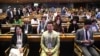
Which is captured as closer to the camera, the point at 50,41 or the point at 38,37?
the point at 50,41

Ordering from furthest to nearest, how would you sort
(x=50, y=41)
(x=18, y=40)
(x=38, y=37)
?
(x=38, y=37), (x=18, y=40), (x=50, y=41)

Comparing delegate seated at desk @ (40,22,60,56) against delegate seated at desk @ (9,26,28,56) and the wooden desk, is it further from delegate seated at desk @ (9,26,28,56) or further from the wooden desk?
the wooden desk

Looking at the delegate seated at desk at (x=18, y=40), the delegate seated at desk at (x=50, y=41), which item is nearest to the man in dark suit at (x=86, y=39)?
the delegate seated at desk at (x=50, y=41)

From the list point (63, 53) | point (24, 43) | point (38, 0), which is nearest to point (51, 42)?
point (24, 43)

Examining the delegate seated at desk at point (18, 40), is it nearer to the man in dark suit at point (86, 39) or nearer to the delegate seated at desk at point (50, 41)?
the delegate seated at desk at point (50, 41)

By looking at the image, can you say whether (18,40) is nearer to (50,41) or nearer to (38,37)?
(38,37)

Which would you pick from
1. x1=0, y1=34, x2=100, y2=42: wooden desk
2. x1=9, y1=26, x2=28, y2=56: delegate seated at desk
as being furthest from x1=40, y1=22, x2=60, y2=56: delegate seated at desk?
x1=0, y1=34, x2=100, y2=42: wooden desk

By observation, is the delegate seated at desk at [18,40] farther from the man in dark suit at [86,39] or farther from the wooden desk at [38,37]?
the man in dark suit at [86,39]

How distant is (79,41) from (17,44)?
155 centimetres

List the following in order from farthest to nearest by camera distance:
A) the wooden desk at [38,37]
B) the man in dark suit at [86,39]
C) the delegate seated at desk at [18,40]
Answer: the wooden desk at [38,37]
the delegate seated at desk at [18,40]
the man in dark suit at [86,39]

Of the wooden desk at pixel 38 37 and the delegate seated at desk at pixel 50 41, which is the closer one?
the delegate seated at desk at pixel 50 41

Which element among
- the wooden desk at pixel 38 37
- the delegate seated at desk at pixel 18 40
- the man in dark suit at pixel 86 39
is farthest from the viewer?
the wooden desk at pixel 38 37

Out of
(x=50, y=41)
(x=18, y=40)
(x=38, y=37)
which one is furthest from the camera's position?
(x=38, y=37)

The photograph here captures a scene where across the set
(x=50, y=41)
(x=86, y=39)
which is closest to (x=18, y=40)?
(x=50, y=41)
